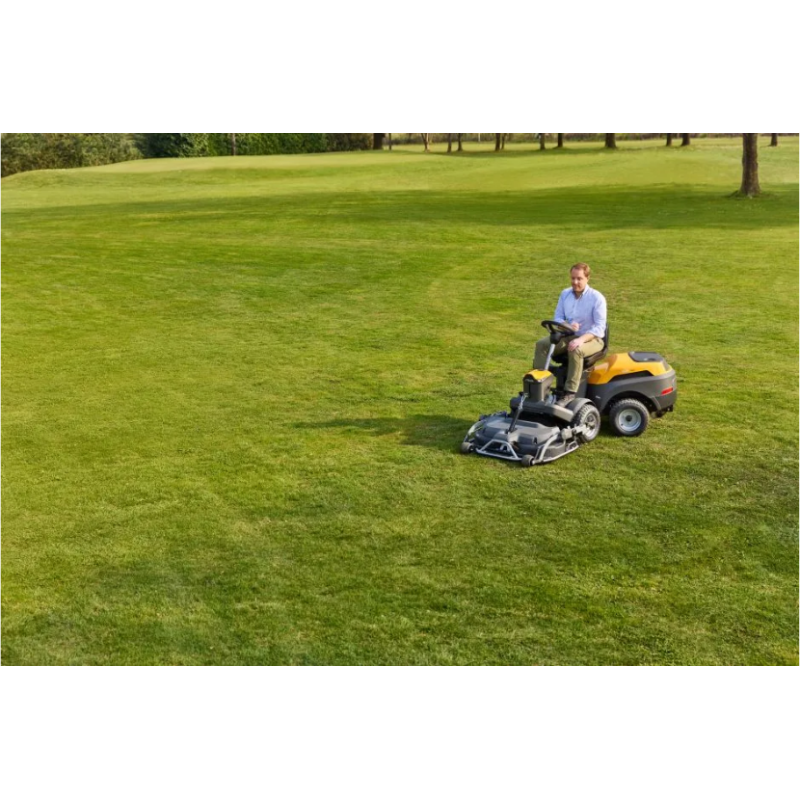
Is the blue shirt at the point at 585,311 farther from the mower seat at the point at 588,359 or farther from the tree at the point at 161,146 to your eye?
the tree at the point at 161,146

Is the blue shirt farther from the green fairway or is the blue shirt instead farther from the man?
the green fairway

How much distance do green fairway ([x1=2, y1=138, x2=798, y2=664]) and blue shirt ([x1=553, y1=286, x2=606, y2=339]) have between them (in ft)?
3.77

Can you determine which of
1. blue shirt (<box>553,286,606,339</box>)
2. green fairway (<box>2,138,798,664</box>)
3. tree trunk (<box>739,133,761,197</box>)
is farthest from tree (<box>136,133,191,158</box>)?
tree trunk (<box>739,133,761,197</box>)

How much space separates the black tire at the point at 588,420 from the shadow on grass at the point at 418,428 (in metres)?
1.18

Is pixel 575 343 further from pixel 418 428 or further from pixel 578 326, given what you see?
pixel 418 428

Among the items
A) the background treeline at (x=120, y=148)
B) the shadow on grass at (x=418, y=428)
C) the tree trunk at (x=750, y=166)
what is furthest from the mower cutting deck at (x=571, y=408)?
the tree trunk at (x=750, y=166)

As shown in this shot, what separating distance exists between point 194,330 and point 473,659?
34.9 feet

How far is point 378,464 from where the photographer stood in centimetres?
877

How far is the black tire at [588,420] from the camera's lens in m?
8.91

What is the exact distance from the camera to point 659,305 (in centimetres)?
1571

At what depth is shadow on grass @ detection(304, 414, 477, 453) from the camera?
934cm

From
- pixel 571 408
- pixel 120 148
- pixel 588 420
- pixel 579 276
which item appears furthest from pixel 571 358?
pixel 120 148

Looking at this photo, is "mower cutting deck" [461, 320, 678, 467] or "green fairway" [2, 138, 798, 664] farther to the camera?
"mower cutting deck" [461, 320, 678, 467]

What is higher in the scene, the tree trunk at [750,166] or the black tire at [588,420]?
the tree trunk at [750,166]
